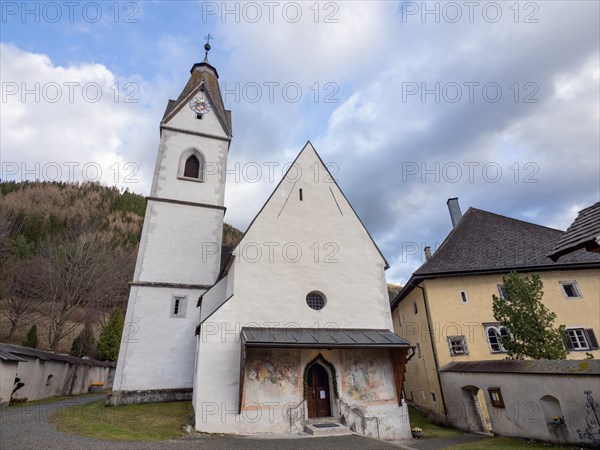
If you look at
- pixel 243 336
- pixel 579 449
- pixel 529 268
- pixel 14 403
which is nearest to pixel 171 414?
pixel 243 336

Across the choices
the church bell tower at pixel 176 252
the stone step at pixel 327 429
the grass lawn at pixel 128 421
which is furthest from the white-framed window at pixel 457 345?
the church bell tower at pixel 176 252

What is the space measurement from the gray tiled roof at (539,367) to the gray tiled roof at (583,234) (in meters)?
4.49

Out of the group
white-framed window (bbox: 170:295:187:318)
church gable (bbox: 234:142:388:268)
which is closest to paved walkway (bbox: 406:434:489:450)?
church gable (bbox: 234:142:388:268)

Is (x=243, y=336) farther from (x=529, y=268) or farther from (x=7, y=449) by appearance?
(x=529, y=268)

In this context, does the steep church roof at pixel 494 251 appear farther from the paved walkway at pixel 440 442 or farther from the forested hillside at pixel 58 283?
the forested hillside at pixel 58 283

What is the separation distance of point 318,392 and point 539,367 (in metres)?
7.54

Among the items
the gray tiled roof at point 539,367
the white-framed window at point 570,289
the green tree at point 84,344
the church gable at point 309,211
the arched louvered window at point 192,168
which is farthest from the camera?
the green tree at point 84,344

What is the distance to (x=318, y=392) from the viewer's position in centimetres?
1212

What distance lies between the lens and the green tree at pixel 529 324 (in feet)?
40.5

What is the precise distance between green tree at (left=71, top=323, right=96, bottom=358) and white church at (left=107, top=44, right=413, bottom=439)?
1041 inches

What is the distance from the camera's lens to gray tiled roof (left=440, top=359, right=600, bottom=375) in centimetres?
938

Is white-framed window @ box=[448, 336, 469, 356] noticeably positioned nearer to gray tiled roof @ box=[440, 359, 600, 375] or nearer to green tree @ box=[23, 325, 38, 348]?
gray tiled roof @ box=[440, 359, 600, 375]

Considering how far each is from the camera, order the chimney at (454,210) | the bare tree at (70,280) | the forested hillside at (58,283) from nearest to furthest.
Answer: the chimney at (454,210), the bare tree at (70,280), the forested hillside at (58,283)

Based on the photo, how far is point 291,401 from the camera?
11.4m
